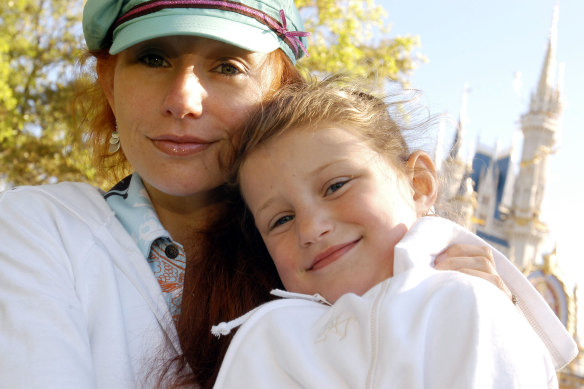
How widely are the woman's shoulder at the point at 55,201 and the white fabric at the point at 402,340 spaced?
706 millimetres

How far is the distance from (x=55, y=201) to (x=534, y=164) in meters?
55.5

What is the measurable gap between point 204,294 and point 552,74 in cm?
5915

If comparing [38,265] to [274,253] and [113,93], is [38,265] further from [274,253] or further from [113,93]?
[113,93]

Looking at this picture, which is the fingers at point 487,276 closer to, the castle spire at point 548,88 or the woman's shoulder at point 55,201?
the woman's shoulder at point 55,201

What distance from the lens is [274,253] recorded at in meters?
2.00

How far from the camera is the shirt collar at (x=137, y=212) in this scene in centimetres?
203

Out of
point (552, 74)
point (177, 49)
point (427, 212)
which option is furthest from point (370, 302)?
point (552, 74)

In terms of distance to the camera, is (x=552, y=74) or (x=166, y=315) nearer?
(x=166, y=315)

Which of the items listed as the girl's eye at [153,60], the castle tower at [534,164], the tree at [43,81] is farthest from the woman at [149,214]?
the castle tower at [534,164]

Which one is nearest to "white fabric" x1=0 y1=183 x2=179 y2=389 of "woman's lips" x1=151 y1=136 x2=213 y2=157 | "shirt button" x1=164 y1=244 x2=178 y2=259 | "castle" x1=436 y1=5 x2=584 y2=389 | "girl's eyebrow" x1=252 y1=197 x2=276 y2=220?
"shirt button" x1=164 y1=244 x2=178 y2=259

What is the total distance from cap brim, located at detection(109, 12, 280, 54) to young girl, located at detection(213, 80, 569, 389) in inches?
9.4

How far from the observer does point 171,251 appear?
208cm

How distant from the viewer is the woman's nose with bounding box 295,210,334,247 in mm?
1817

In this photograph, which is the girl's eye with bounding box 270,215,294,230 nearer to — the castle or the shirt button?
the shirt button
